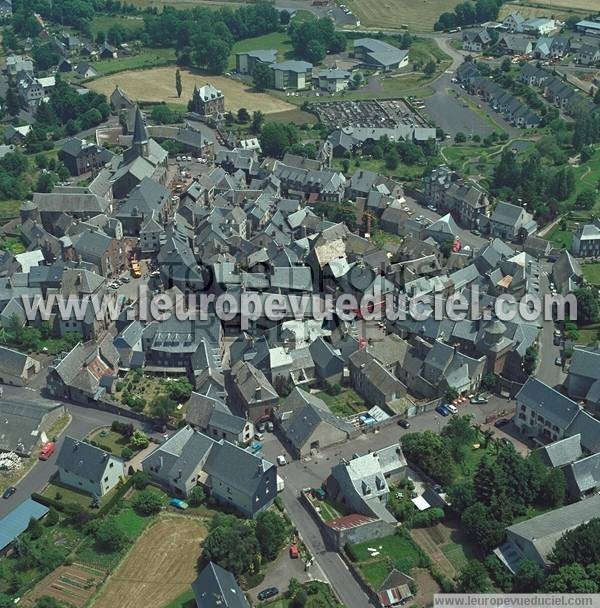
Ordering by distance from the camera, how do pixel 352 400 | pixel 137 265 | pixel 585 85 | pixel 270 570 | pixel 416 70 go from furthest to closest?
pixel 416 70
pixel 585 85
pixel 137 265
pixel 352 400
pixel 270 570

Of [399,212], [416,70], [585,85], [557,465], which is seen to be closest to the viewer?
→ [557,465]

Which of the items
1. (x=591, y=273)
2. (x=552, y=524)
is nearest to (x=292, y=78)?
(x=591, y=273)

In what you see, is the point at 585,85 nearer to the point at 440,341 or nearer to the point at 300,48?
the point at 300,48

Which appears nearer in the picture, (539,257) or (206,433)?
(206,433)

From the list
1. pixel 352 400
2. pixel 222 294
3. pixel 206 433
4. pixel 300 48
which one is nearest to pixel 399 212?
pixel 222 294

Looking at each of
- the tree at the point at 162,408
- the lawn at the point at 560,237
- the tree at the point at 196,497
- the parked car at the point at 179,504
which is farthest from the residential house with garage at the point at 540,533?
the lawn at the point at 560,237
